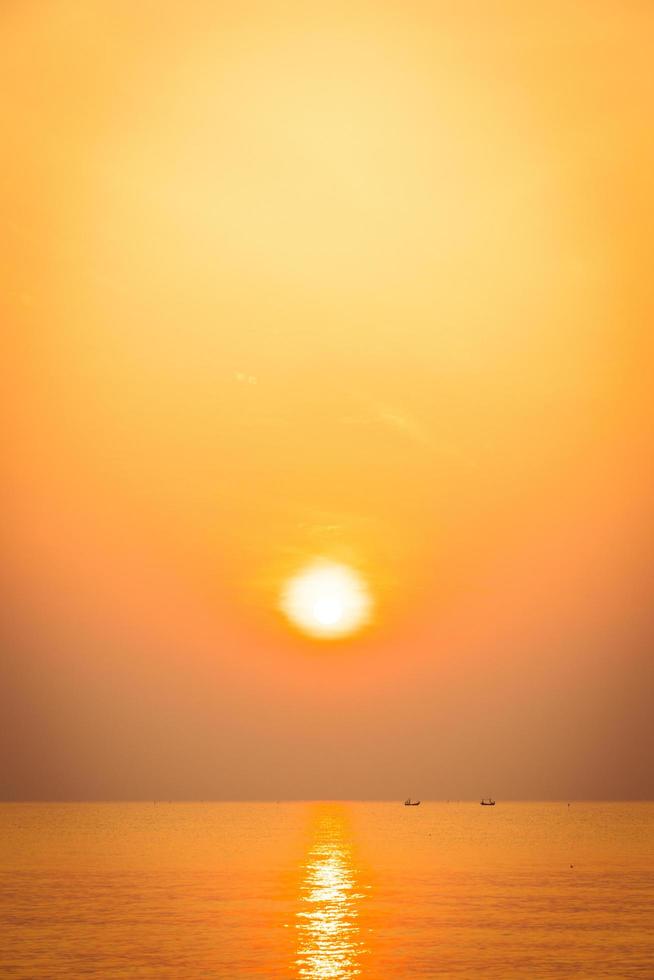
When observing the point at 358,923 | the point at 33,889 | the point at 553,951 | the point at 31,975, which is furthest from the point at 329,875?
the point at 31,975

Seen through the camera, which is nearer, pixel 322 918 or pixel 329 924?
pixel 329 924

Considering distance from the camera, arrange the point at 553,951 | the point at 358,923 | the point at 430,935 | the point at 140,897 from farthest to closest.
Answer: the point at 140,897, the point at 358,923, the point at 430,935, the point at 553,951

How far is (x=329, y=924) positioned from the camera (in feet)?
265

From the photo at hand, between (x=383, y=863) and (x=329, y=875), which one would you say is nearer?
(x=329, y=875)

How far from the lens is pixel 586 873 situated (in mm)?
131500

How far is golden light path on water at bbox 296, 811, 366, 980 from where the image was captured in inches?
2505

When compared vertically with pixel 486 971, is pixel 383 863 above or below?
above

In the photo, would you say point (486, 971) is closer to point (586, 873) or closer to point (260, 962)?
point (260, 962)

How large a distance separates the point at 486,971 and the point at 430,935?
1360cm

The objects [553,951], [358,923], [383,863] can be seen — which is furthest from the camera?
[383,863]

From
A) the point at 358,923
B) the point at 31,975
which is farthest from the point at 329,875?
the point at 31,975

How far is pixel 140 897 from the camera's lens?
99.2m

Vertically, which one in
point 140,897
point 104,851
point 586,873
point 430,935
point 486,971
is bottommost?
point 486,971

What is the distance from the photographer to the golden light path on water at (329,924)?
63619 mm
